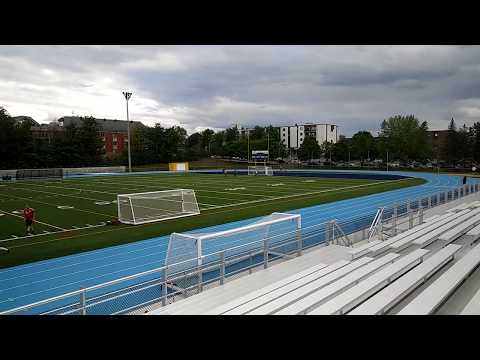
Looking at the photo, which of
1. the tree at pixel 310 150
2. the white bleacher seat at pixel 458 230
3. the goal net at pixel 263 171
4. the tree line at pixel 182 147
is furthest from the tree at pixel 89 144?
the white bleacher seat at pixel 458 230

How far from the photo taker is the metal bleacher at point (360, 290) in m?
4.50

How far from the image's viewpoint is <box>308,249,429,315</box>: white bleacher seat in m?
4.41

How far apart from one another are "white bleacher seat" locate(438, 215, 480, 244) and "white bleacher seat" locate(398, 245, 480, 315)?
5.18 ft

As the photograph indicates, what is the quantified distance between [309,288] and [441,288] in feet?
5.82

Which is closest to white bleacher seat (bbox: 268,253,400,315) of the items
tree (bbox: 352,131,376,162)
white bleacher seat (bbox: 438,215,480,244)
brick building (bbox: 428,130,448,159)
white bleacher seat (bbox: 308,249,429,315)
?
white bleacher seat (bbox: 308,249,429,315)

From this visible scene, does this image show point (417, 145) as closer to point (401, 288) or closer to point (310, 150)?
point (310, 150)

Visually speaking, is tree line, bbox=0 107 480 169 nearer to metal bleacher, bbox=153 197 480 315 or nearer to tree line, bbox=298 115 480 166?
tree line, bbox=298 115 480 166

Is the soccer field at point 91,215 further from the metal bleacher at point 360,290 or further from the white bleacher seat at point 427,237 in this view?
the white bleacher seat at point 427,237

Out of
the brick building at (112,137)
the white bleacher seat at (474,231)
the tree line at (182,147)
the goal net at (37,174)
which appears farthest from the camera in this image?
the brick building at (112,137)

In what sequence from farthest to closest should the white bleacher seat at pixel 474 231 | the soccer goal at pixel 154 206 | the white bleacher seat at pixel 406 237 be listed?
the soccer goal at pixel 154 206, the white bleacher seat at pixel 474 231, the white bleacher seat at pixel 406 237

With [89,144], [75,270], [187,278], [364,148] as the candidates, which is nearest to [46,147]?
[89,144]
